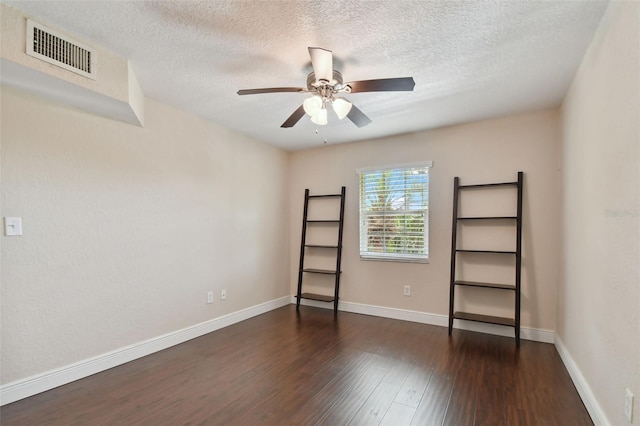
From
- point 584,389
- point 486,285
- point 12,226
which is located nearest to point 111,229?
point 12,226


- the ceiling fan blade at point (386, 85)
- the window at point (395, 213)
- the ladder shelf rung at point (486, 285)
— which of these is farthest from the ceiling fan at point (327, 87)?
the ladder shelf rung at point (486, 285)

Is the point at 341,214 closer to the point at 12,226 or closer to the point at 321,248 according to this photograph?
the point at 321,248

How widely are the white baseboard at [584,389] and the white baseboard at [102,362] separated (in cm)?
343

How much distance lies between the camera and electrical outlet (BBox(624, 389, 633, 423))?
143 cm

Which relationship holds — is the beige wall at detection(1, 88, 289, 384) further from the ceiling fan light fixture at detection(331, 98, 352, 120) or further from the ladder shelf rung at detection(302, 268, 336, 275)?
the ceiling fan light fixture at detection(331, 98, 352, 120)

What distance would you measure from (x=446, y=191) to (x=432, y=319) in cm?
162

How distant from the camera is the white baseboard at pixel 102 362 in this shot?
84.1 inches

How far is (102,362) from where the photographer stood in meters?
2.58

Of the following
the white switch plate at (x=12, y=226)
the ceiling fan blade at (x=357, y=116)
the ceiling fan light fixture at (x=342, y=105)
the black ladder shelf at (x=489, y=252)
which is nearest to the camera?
the white switch plate at (x=12, y=226)

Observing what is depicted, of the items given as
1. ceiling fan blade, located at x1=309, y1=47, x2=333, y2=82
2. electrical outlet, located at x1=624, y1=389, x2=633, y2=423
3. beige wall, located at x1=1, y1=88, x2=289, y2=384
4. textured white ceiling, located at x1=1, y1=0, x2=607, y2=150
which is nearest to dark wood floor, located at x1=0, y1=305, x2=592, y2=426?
beige wall, located at x1=1, y1=88, x2=289, y2=384

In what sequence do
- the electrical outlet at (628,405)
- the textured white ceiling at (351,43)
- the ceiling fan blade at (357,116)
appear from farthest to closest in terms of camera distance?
the ceiling fan blade at (357,116)
the textured white ceiling at (351,43)
the electrical outlet at (628,405)

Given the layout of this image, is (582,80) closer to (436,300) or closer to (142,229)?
(436,300)

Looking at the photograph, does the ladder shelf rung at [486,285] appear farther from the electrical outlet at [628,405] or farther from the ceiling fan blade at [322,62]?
the ceiling fan blade at [322,62]

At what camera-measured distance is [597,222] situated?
195cm
